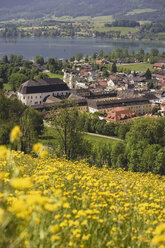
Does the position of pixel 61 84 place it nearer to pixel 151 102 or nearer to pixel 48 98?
pixel 48 98

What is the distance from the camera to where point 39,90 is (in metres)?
53.5

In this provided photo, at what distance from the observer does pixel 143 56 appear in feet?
363

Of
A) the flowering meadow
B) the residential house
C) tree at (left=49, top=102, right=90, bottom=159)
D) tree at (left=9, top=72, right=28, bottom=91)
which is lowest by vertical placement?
the residential house

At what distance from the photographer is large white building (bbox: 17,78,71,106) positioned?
52469 millimetres

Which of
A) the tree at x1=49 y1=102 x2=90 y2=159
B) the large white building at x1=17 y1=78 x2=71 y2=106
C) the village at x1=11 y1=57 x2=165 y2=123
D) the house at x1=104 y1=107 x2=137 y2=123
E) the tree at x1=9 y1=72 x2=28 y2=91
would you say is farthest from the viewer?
the tree at x1=9 y1=72 x2=28 y2=91

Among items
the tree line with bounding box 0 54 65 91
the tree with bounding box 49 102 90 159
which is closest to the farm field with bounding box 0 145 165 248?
the tree with bounding box 49 102 90 159

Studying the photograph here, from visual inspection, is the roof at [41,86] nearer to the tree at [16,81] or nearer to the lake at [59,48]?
the tree at [16,81]

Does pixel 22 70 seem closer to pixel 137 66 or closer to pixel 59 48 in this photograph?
pixel 137 66

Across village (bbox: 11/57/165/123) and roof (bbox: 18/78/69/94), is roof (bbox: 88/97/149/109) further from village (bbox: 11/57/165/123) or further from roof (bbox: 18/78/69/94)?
roof (bbox: 18/78/69/94)

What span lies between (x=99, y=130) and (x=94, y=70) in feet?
189

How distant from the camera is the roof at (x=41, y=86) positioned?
52719 mm

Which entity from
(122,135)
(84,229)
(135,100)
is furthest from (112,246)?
(135,100)

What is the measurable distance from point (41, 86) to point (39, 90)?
935 mm

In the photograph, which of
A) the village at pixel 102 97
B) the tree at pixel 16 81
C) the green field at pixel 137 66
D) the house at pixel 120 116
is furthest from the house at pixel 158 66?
the house at pixel 120 116
